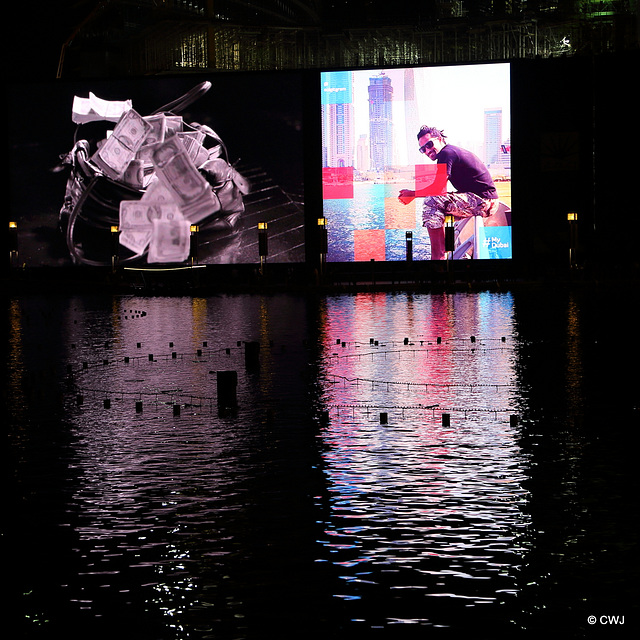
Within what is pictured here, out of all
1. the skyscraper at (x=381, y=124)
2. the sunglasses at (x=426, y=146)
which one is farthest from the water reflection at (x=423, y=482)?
the skyscraper at (x=381, y=124)

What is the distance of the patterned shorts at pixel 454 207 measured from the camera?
162ft

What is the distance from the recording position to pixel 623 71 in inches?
1938

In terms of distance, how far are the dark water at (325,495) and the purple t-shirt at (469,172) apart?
2914 cm

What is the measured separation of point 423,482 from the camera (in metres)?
10.0

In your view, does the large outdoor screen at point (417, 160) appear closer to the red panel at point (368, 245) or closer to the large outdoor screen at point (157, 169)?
the red panel at point (368, 245)

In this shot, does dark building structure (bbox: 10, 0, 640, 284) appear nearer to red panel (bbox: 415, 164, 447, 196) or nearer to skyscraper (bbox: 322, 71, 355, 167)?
skyscraper (bbox: 322, 71, 355, 167)

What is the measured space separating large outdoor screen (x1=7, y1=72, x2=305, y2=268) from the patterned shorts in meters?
5.51

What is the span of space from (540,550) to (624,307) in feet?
80.8

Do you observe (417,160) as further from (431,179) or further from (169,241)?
(169,241)

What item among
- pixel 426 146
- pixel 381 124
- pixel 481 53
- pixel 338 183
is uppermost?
pixel 481 53

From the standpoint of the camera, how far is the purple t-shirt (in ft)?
161

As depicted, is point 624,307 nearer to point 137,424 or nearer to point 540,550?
point 137,424

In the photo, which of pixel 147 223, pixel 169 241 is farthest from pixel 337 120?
pixel 147 223

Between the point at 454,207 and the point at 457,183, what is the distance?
40.2 inches
